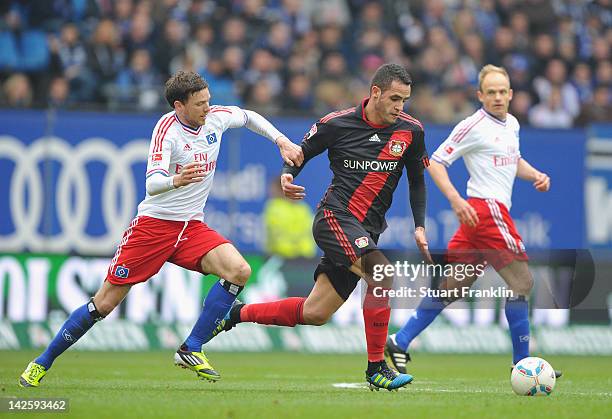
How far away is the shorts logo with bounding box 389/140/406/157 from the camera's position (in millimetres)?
8984

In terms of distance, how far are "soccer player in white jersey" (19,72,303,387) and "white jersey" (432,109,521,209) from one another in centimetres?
181

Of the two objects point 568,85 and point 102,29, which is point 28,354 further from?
point 568,85

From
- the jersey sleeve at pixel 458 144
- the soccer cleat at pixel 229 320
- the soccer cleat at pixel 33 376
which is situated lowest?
the soccer cleat at pixel 33 376

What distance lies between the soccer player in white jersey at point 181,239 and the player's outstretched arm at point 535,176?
235cm

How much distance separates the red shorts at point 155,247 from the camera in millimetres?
9125

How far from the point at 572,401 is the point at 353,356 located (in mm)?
5998

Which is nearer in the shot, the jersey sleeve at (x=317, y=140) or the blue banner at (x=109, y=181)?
the jersey sleeve at (x=317, y=140)

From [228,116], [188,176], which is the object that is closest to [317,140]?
[228,116]

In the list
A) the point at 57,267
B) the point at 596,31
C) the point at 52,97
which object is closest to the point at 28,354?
the point at 57,267

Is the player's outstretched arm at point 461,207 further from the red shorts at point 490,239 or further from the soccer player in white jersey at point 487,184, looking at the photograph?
the red shorts at point 490,239

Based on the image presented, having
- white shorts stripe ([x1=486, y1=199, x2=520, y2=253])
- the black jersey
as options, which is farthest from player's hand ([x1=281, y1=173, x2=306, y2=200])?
white shorts stripe ([x1=486, y1=199, x2=520, y2=253])

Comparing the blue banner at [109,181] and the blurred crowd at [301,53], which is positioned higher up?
the blurred crowd at [301,53]

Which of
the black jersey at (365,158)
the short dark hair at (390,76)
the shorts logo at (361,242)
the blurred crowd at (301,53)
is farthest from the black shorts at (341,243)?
the blurred crowd at (301,53)

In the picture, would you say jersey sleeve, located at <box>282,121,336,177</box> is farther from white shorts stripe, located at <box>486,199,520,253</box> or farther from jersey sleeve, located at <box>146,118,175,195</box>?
white shorts stripe, located at <box>486,199,520,253</box>
